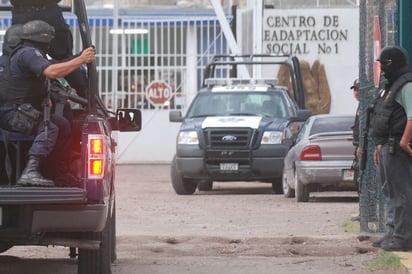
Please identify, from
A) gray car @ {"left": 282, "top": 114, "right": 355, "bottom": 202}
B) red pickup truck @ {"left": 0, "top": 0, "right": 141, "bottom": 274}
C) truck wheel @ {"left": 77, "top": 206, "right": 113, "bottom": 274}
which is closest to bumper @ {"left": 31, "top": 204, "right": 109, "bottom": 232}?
red pickup truck @ {"left": 0, "top": 0, "right": 141, "bottom": 274}

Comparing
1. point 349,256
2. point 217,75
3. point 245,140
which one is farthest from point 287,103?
point 217,75

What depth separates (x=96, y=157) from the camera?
920cm

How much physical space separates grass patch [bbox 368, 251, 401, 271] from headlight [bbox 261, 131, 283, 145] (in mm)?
10572

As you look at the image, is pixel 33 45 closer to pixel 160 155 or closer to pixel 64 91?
pixel 64 91

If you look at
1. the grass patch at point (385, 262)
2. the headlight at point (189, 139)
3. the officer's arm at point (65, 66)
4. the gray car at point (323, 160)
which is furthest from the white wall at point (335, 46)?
the officer's arm at point (65, 66)

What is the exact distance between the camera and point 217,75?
1415 inches

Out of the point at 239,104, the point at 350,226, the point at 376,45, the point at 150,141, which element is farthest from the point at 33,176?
the point at 150,141

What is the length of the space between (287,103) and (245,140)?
4.64ft

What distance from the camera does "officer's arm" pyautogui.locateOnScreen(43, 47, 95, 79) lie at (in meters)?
9.38

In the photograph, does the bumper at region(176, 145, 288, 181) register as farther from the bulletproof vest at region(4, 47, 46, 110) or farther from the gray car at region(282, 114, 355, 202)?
the bulletproof vest at region(4, 47, 46, 110)

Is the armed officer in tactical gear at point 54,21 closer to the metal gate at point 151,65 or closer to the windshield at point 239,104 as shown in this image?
the windshield at point 239,104

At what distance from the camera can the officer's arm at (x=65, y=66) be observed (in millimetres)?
9383

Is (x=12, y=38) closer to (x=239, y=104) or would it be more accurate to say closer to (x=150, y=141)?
(x=239, y=104)

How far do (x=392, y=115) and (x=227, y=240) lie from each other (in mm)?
3069
